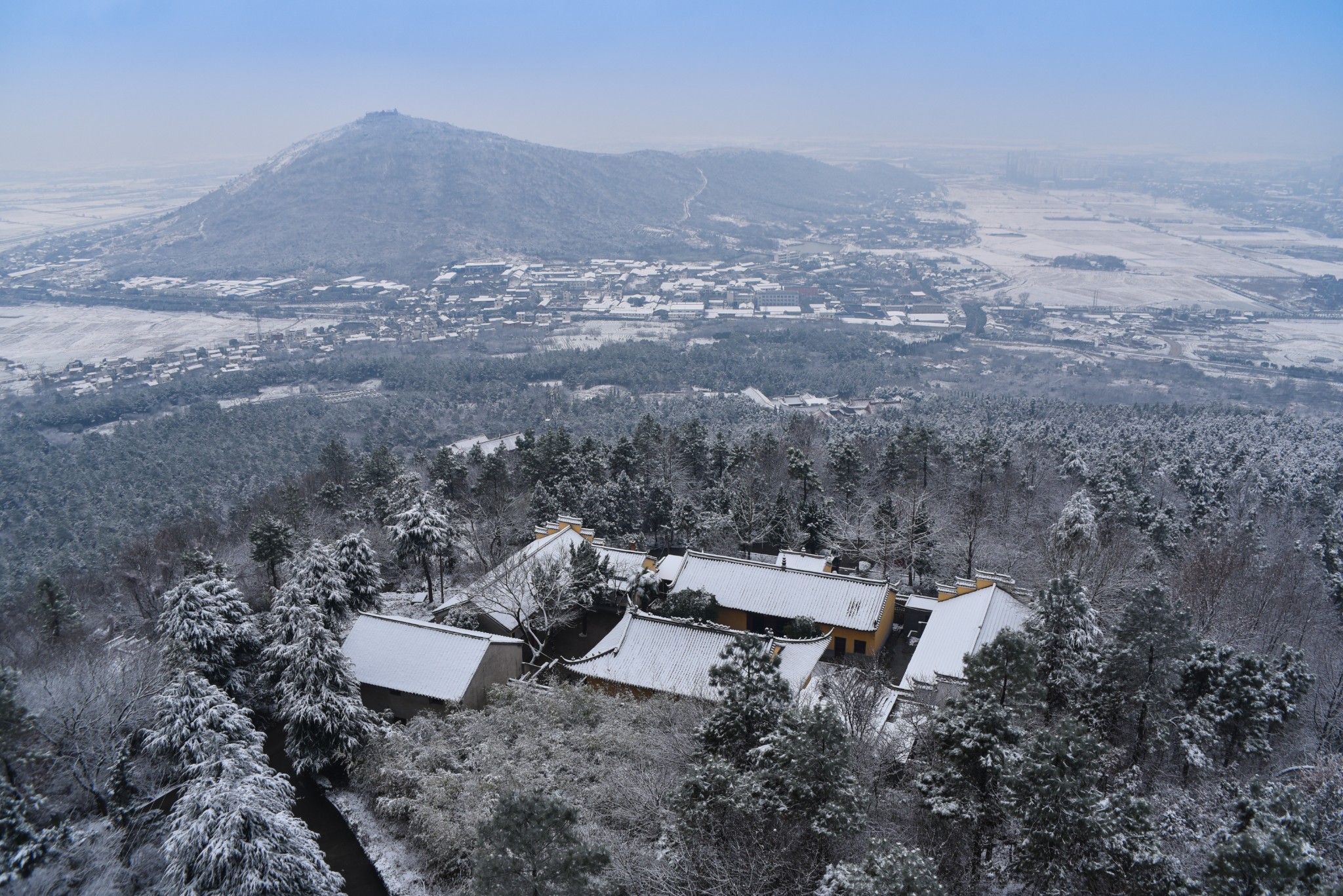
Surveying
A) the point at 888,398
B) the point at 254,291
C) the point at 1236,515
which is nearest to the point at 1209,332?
the point at 888,398

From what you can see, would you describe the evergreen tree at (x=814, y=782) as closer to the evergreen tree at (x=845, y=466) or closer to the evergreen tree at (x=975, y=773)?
the evergreen tree at (x=975, y=773)

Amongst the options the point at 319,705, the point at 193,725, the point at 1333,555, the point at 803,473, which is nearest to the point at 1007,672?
the point at 319,705

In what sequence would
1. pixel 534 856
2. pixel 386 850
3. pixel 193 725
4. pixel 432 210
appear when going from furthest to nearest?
pixel 432 210
pixel 386 850
pixel 193 725
pixel 534 856

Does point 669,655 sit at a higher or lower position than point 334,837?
higher

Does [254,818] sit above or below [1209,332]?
above

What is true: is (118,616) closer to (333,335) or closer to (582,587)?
(582,587)

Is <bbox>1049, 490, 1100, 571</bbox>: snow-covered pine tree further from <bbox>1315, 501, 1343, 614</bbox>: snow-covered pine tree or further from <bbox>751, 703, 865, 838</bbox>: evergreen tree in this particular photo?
<bbox>751, 703, 865, 838</bbox>: evergreen tree

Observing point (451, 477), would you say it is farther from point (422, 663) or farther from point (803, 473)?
point (422, 663)

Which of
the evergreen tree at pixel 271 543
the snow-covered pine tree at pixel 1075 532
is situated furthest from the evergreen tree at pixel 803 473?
the evergreen tree at pixel 271 543
